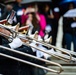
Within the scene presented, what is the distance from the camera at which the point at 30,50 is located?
23.8 ft

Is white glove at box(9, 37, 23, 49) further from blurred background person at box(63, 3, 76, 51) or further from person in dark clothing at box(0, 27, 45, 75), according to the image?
blurred background person at box(63, 3, 76, 51)

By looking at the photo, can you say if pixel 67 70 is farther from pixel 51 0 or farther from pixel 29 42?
pixel 51 0

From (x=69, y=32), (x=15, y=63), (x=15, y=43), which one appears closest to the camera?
(x=15, y=43)

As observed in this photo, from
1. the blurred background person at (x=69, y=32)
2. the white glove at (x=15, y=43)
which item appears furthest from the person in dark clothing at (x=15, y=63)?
the blurred background person at (x=69, y=32)

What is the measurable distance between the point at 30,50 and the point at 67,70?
2151 mm

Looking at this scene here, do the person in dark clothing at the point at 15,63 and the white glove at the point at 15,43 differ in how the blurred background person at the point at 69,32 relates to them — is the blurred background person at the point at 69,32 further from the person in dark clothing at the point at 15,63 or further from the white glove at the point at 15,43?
the white glove at the point at 15,43

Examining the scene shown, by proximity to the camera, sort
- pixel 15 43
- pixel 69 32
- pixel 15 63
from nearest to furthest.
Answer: pixel 15 43, pixel 15 63, pixel 69 32

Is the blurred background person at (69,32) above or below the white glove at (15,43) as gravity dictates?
below

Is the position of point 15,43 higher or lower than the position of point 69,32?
higher

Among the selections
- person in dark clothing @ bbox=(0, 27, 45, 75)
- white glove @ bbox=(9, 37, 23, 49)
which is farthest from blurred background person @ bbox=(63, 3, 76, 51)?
white glove @ bbox=(9, 37, 23, 49)

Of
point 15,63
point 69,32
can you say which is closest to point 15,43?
point 15,63

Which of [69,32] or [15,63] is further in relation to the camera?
[69,32]

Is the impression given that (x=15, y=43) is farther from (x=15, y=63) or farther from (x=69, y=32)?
(x=69, y=32)

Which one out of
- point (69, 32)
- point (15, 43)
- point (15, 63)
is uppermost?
point (15, 43)
